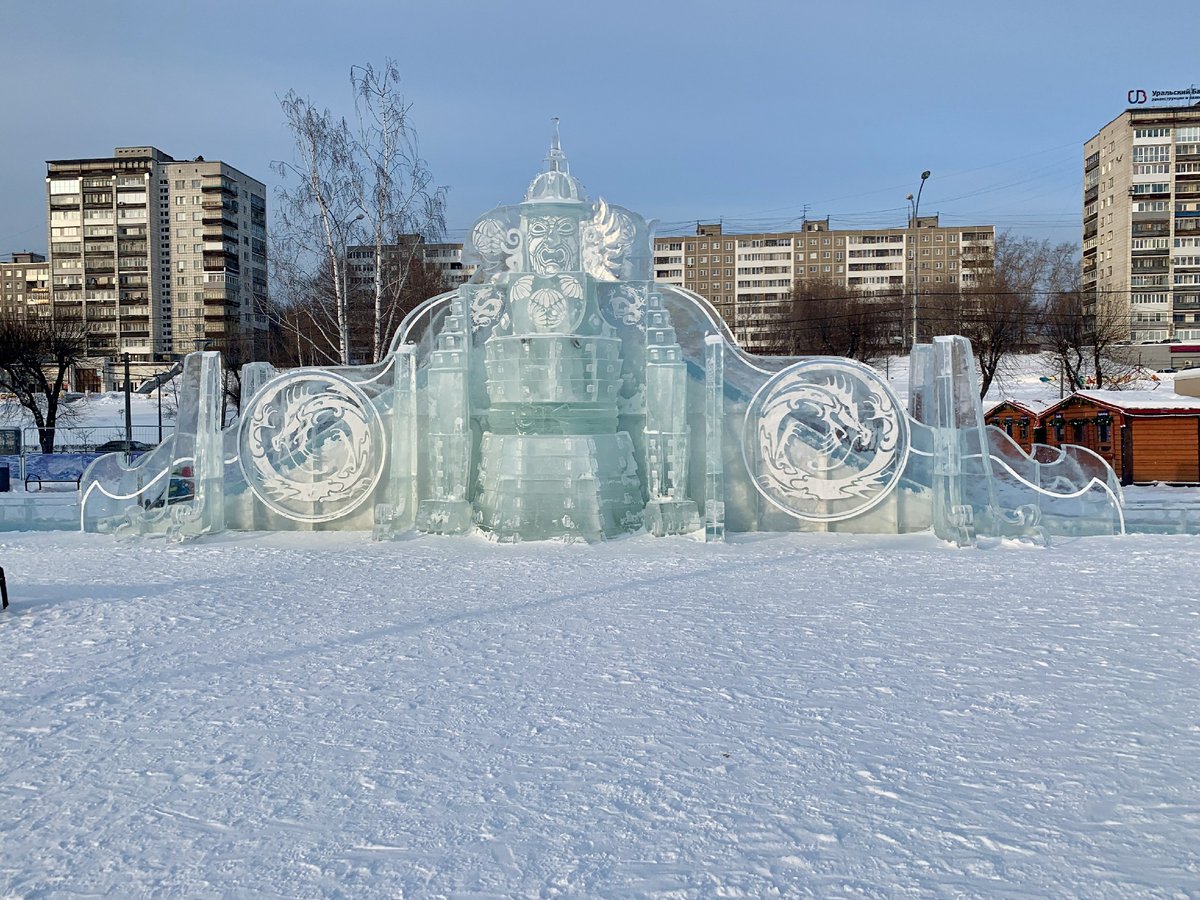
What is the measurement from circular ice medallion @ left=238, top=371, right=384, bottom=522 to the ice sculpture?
2 centimetres

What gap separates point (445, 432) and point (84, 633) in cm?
480

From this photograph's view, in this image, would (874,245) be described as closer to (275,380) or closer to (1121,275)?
(1121,275)

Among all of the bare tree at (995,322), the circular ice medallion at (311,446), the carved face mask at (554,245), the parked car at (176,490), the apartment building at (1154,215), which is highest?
the apartment building at (1154,215)

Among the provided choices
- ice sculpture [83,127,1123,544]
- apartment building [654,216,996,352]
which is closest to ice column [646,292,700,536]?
ice sculpture [83,127,1123,544]

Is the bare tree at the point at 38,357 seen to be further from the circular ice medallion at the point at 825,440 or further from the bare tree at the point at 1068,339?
the bare tree at the point at 1068,339

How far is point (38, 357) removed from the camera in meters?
32.0

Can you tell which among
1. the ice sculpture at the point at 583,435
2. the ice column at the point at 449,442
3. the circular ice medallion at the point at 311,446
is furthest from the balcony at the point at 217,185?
the ice column at the point at 449,442

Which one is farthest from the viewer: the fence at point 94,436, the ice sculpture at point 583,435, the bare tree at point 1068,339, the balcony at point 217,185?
the balcony at point 217,185

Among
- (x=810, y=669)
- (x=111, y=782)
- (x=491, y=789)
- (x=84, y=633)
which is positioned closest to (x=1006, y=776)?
(x=810, y=669)

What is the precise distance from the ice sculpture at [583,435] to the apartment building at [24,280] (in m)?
82.1

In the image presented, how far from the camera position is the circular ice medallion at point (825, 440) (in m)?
10.6

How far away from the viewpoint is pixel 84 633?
639 cm

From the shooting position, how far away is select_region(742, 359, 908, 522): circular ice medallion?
34.7 ft

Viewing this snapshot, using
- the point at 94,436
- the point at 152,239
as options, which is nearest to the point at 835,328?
the point at 94,436
